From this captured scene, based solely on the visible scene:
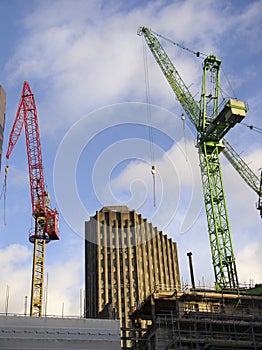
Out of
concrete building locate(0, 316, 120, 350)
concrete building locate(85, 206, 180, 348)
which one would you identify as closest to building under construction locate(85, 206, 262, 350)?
concrete building locate(85, 206, 180, 348)

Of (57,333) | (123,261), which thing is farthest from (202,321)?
(123,261)

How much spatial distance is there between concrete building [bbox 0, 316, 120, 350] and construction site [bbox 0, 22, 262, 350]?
11cm

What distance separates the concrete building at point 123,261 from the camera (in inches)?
5600

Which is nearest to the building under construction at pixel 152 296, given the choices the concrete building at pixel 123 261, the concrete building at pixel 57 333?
the concrete building at pixel 123 261

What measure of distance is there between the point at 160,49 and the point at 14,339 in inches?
2491

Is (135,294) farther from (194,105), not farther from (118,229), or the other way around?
(194,105)

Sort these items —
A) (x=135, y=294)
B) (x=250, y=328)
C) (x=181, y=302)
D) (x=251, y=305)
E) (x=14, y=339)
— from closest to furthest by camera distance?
(x=14, y=339)
(x=250, y=328)
(x=181, y=302)
(x=251, y=305)
(x=135, y=294)

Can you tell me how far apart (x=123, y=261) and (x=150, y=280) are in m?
10.7

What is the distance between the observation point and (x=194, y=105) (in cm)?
9175

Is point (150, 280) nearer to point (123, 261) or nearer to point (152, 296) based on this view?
point (123, 261)

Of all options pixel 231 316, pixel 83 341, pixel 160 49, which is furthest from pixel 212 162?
pixel 83 341

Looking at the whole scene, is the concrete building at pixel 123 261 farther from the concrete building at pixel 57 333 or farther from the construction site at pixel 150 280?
the concrete building at pixel 57 333

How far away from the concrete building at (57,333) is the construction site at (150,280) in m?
0.11

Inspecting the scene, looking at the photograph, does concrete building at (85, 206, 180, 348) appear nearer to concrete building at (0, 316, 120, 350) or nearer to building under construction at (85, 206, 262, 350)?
building under construction at (85, 206, 262, 350)
